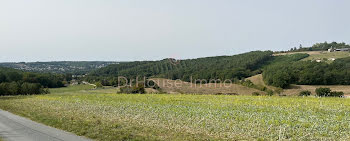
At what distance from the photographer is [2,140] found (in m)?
13.0

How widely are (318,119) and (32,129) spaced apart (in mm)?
16578

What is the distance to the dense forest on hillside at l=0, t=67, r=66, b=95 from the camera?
83125 mm

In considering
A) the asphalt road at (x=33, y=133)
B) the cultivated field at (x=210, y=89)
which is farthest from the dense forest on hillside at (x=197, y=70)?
the asphalt road at (x=33, y=133)

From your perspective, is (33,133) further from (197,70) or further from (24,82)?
(197,70)

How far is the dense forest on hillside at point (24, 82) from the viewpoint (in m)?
83.1

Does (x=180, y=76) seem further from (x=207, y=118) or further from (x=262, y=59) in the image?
(x=207, y=118)

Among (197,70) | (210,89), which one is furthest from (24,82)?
(210,89)

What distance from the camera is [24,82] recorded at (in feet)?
336

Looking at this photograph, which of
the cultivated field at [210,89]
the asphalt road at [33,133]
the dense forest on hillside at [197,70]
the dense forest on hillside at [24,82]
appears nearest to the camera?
the asphalt road at [33,133]

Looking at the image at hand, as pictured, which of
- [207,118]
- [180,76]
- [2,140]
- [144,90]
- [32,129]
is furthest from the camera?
[180,76]

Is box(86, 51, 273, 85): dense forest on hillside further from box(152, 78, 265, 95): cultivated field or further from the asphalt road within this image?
the asphalt road

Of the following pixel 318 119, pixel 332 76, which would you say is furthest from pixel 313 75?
pixel 318 119

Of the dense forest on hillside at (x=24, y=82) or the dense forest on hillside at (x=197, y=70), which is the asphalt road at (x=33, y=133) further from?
the dense forest on hillside at (x=197, y=70)

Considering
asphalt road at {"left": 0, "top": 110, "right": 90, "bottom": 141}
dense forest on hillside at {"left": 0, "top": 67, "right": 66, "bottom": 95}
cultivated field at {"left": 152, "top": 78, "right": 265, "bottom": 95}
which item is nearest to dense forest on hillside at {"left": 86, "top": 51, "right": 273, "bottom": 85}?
dense forest on hillside at {"left": 0, "top": 67, "right": 66, "bottom": 95}
